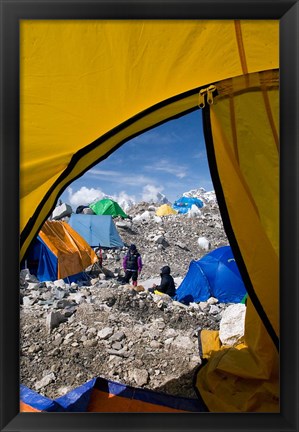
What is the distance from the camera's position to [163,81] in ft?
4.30

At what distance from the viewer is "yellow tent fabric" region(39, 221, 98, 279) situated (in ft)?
17.3

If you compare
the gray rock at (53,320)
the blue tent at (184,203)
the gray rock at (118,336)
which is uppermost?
the blue tent at (184,203)

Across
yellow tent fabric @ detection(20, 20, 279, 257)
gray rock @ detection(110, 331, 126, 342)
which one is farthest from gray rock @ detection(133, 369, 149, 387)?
yellow tent fabric @ detection(20, 20, 279, 257)

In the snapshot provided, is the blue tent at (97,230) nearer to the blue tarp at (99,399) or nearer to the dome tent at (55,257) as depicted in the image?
the dome tent at (55,257)

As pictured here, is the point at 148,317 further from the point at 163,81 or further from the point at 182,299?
the point at 163,81

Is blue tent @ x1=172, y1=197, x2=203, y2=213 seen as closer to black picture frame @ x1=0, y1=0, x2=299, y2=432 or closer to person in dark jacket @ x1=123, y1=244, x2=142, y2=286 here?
person in dark jacket @ x1=123, y1=244, x2=142, y2=286

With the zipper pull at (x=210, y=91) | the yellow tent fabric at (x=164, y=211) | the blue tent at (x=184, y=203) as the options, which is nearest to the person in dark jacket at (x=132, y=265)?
the zipper pull at (x=210, y=91)

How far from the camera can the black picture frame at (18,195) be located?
1104 millimetres

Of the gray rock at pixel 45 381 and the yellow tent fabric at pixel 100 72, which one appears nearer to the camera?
the yellow tent fabric at pixel 100 72

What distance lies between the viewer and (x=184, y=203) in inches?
599

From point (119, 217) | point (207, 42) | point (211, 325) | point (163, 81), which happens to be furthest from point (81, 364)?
point (119, 217)

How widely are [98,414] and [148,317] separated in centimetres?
224

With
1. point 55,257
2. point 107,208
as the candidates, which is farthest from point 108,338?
point 107,208

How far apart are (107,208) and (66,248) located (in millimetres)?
6110
